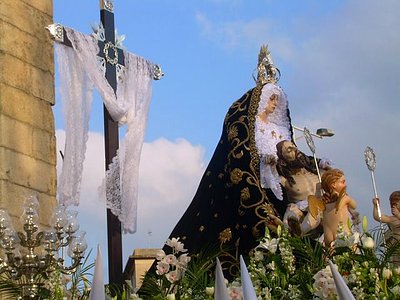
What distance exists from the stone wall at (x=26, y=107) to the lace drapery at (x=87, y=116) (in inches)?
11.1

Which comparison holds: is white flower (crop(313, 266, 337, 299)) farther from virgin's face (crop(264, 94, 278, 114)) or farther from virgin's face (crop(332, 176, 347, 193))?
virgin's face (crop(264, 94, 278, 114))

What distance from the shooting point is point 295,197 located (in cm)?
682

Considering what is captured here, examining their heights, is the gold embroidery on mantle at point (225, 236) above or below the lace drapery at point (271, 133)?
below

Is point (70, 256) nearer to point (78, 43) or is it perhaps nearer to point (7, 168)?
point (7, 168)

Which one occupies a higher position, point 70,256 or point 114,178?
point 114,178

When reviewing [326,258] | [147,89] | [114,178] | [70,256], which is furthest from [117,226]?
[326,258]

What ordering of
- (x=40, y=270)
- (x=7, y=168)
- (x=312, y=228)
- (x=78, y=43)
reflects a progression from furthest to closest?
(x=78, y=43) → (x=7, y=168) → (x=312, y=228) → (x=40, y=270)

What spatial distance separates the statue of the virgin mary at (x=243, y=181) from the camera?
6586mm

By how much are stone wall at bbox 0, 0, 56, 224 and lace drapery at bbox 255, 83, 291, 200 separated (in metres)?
1.76

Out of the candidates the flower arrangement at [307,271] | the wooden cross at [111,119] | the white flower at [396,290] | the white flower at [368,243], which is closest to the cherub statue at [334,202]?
the wooden cross at [111,119]

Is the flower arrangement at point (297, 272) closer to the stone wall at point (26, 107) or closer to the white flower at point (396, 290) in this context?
the white flower at point (396, 290)

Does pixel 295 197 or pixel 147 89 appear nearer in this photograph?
pixel 295 197

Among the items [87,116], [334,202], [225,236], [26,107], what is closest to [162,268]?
[334,202]

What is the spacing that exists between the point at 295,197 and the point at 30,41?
8.22 feet
